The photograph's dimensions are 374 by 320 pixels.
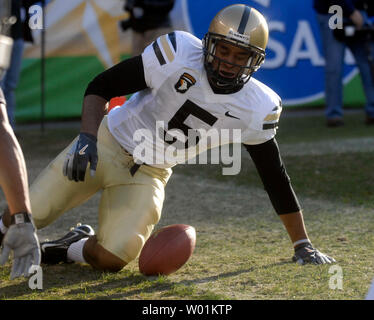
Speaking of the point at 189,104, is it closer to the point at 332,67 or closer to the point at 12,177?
the point at 12,177

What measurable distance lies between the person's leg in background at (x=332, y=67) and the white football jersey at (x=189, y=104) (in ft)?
14.1

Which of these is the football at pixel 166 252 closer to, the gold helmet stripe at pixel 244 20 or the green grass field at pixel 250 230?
the green grass field at pixel 250 230

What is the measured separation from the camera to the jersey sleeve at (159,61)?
3.46m

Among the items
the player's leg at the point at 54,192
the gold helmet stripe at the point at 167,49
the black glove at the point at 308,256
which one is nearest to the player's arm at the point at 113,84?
the gold helmet stripe at the point at 167,49

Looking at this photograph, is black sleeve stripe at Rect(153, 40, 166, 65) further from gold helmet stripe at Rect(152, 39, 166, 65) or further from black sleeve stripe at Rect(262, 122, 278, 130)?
black sleeve stripe at Rect(262, 122, 278, 130)

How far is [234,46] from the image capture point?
3.37 m

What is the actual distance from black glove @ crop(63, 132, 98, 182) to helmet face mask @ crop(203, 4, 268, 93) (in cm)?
65

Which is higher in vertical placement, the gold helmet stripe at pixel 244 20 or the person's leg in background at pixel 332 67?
the gold helmet stripe at pixel 244 20

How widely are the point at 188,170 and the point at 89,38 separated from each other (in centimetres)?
265

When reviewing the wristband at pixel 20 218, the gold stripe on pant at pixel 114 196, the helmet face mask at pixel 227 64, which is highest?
the helmet face mask at pixel 227 64

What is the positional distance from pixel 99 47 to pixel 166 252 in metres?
5.18

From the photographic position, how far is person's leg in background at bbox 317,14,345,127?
764 centimetres
